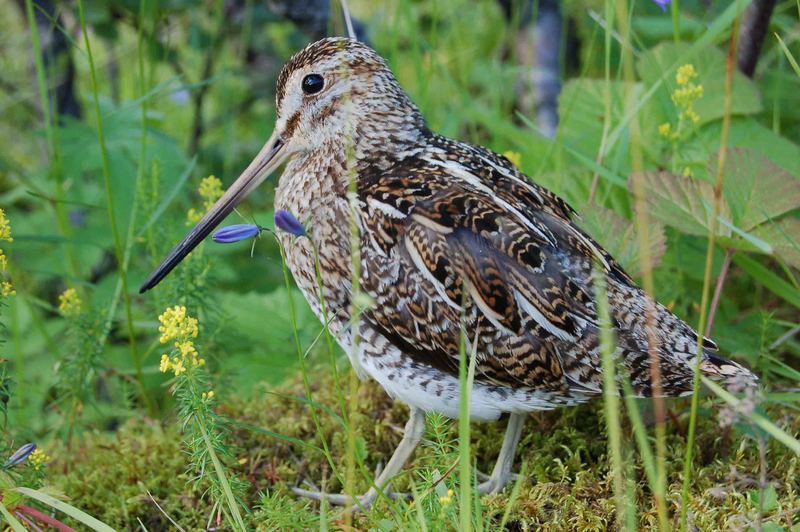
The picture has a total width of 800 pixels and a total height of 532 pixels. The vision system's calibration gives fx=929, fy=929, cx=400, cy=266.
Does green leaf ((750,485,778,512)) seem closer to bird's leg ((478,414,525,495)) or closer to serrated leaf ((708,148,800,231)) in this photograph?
bird's leg ((478,414,525,495))

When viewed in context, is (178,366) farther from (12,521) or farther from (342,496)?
(342,496)

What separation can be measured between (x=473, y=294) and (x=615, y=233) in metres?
0.68

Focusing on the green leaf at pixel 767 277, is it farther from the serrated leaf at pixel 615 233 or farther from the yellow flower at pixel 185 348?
the yellow flower at pixel 185 348

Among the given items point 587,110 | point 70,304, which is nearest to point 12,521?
point 70,304

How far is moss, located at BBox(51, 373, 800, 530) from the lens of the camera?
225 centimetres

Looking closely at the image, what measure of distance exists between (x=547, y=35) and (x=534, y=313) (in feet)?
8.36

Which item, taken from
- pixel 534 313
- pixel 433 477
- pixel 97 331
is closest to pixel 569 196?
pixel 534 313

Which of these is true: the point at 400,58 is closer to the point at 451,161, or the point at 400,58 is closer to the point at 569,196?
the point at 569,196

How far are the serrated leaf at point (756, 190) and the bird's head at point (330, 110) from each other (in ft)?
3.03

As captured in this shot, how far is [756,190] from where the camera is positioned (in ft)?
8.65

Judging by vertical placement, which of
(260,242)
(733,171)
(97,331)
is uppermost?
(733,171)

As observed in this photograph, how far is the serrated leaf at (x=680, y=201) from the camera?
2.64 metres

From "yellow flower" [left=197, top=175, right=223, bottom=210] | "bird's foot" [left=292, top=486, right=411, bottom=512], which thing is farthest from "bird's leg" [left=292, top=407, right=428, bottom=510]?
"yellow flower" [left=197, top=175, right=223, bottom=210]

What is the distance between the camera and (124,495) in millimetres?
2662
